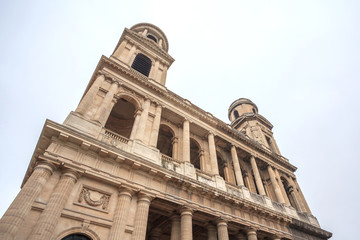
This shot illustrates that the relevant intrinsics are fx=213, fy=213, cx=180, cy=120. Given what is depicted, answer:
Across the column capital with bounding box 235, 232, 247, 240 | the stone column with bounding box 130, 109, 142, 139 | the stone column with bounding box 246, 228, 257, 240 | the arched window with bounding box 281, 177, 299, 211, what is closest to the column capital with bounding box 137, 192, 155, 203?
the stone column with bounding box 130, 109, 142, 139

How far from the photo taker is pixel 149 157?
11641 millimetres

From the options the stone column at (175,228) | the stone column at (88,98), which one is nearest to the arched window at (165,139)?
the stone column at (88,98)

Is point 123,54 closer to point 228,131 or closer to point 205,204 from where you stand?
point 228,131

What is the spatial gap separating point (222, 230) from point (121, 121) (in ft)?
36.3

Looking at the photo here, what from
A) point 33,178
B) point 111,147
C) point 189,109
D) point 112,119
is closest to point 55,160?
point 33,178

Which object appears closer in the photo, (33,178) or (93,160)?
(33,178)

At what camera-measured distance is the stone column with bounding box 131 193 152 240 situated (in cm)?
871

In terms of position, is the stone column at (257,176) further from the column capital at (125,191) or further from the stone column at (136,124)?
the column capital at (125,191)

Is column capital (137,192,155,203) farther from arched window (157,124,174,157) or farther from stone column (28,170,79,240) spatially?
arched window (157,124,174,157)

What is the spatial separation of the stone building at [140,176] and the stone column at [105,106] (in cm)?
6

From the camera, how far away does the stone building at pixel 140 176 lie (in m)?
8.03

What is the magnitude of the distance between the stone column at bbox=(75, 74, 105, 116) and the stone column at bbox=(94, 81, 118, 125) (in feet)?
1.93

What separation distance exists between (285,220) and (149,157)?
11255 millimetres

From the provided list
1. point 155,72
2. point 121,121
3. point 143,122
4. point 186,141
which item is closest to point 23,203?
point 143,122
